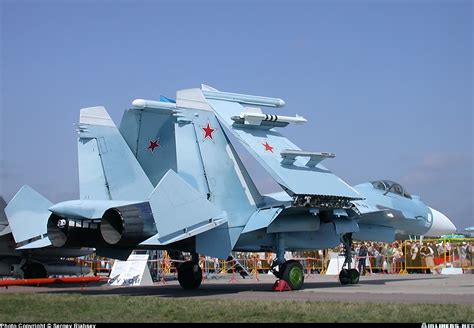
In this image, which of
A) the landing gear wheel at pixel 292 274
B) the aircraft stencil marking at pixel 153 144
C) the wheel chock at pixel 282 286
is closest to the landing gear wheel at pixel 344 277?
the landing gear wheel at pixel 292 274

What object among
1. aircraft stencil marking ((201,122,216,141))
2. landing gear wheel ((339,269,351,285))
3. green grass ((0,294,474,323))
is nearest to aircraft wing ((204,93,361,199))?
aircraft stencil marking ((201,122,216,141))

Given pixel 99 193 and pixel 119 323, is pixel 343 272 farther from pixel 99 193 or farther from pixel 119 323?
pixel 119 323

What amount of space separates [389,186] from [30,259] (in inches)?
549

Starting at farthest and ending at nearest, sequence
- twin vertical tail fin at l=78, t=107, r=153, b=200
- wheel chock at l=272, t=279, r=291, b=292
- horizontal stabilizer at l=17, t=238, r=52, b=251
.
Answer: horizontal stabilizer at l=17, t=238, r=52, b=251 → twin vertical tail fin at l=78, t=107, r=153, b=200 → wheel chock at l=272, t=279, r=291, b=292

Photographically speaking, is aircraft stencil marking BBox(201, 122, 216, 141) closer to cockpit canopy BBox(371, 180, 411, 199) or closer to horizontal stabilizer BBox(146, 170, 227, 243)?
horizontal stabilizer BBox(146, 170, 227, 243)

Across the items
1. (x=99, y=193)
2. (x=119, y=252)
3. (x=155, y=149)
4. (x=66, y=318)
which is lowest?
(x=66, y=318)

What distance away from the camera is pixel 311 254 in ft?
116

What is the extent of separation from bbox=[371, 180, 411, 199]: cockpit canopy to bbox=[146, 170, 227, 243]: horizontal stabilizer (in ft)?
25.0

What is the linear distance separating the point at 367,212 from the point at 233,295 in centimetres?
566

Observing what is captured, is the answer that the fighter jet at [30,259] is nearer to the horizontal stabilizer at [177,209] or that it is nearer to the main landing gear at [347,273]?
the main landing gear at [347,273]

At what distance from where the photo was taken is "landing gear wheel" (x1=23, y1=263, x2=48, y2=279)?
2669 centimetres

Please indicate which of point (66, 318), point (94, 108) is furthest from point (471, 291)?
point (94, 108)

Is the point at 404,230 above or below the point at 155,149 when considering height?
below

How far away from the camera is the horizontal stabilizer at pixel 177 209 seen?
50.9 feet
